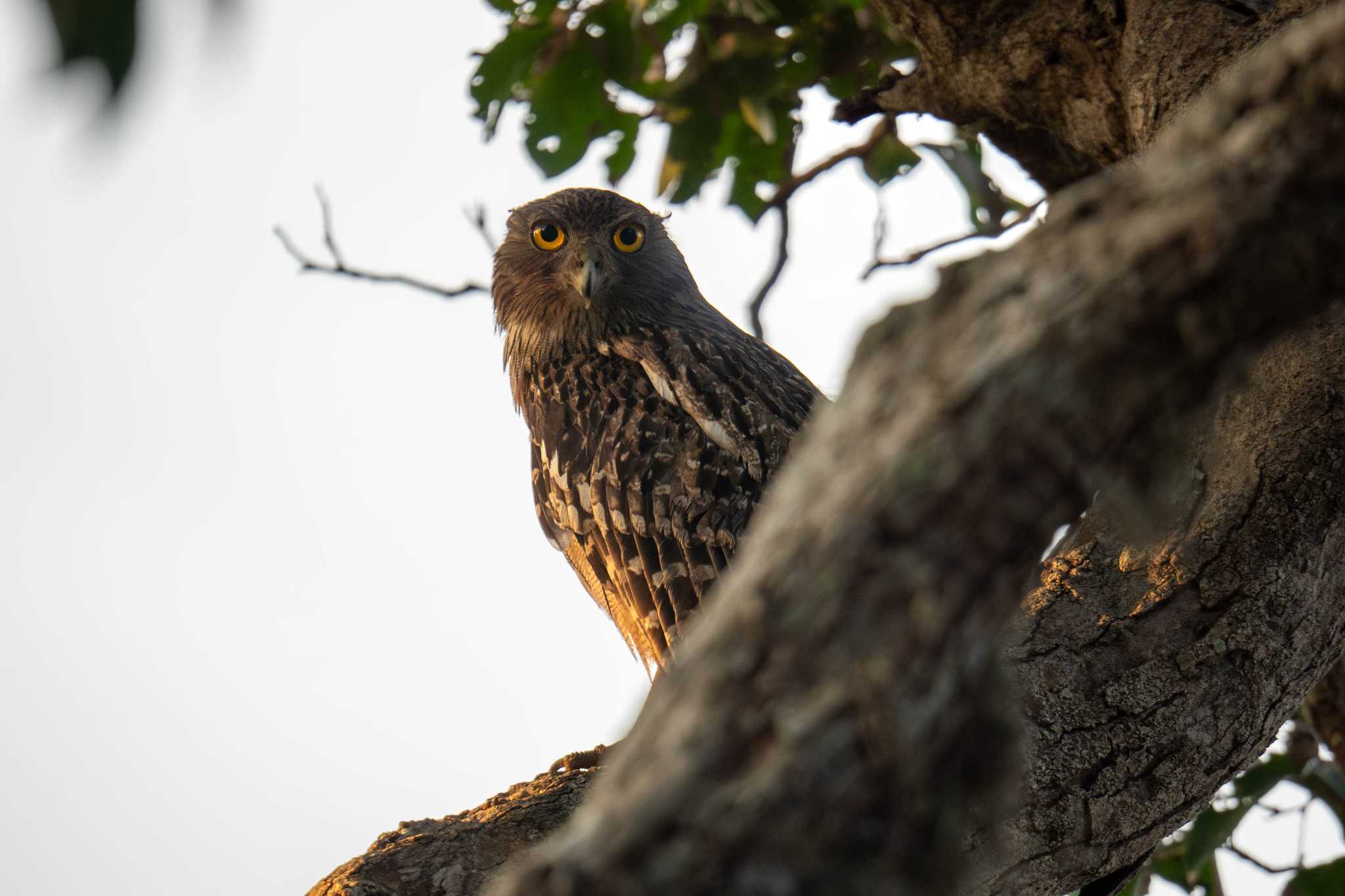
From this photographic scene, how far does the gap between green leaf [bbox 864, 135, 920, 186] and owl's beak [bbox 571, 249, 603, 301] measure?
4.24 feet

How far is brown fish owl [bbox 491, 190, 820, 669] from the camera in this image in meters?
4.46

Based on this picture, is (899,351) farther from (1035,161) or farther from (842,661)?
(1035,161)

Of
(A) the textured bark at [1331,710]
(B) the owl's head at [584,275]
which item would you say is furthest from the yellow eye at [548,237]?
(A) the textured bark at [1331,710]

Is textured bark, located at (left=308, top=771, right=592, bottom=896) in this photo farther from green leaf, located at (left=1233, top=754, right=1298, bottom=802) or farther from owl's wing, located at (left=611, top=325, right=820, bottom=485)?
green leaf, located at (left=1233, top=754, right=1298, bottom=802)

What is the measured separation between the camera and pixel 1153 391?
1186mm

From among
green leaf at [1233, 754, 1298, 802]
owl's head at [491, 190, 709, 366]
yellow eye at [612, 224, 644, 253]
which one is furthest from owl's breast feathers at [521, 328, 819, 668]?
green leaf at [1233, 754, 1298, 802]

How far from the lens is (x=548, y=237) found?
18.2 feet

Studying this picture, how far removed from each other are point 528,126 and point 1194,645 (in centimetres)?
301

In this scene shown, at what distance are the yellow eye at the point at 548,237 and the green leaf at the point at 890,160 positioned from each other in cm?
151

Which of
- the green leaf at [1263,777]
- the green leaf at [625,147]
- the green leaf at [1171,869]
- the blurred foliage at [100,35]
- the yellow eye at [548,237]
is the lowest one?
the green leaf at [1171,869]

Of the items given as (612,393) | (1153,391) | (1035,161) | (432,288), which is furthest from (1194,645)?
(432,288)

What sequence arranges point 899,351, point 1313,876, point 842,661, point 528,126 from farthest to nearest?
1. point 528,126
2. point 1313,876
3. point 899,351
4. point 842,661

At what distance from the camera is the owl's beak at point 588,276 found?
5117mm

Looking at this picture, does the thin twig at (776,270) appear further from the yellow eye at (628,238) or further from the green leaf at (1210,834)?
the green leaf at (1210,834)
